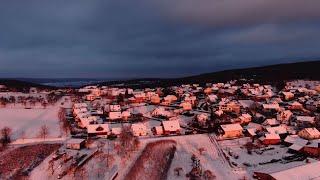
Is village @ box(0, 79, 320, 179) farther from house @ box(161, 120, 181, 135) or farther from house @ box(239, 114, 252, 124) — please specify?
house @ box(239, 114, 252, 124)

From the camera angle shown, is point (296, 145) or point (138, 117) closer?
point (296, 145)

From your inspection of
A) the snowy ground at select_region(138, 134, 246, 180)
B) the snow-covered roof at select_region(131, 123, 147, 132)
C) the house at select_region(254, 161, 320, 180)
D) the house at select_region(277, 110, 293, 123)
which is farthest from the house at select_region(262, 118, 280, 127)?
the house at select_region(254, 161, 320, 180)

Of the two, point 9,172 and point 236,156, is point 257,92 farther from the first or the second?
point 9,172

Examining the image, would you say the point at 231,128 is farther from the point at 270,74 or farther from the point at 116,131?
the point at 270,74

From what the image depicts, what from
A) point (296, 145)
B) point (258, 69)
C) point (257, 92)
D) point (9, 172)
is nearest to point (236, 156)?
point (296, 145)

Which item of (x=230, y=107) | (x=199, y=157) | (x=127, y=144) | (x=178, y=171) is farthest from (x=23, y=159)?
(x=230, y=107)

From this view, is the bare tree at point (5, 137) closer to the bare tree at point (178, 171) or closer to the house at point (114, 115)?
the house at point (114, 115)
